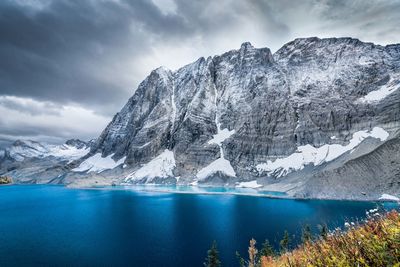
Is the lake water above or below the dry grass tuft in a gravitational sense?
below

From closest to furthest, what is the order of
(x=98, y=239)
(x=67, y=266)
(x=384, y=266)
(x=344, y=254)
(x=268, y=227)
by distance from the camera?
(x=384, y=266)
(x=344, y=254)
(x=67, y=266)
(x=98, y=239)
(x=268, y=227)

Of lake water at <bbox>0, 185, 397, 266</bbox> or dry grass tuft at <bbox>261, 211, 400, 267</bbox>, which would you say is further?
lake water at <bbox>0, 185, 397, 266</bbox>

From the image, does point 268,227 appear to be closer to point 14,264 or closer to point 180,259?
point 180,259

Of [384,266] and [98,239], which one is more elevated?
[384,266]

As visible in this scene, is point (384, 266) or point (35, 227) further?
point (35, 227)

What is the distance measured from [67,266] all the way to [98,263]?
4418 mm

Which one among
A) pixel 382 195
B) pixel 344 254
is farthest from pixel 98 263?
pixel 382 195

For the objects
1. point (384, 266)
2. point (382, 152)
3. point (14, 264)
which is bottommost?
point (14, 264)

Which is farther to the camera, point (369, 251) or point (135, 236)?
point (135, 236)

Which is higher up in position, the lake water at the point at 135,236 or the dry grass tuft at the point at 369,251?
the dry grass tuft at the point at 369,251

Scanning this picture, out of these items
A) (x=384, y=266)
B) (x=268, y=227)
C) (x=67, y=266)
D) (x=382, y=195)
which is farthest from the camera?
(x=382, y=195)

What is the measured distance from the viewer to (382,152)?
440 ft

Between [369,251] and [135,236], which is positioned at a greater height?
[369,251]

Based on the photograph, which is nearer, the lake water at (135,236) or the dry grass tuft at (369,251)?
the dry grass tuft at (369,251)
